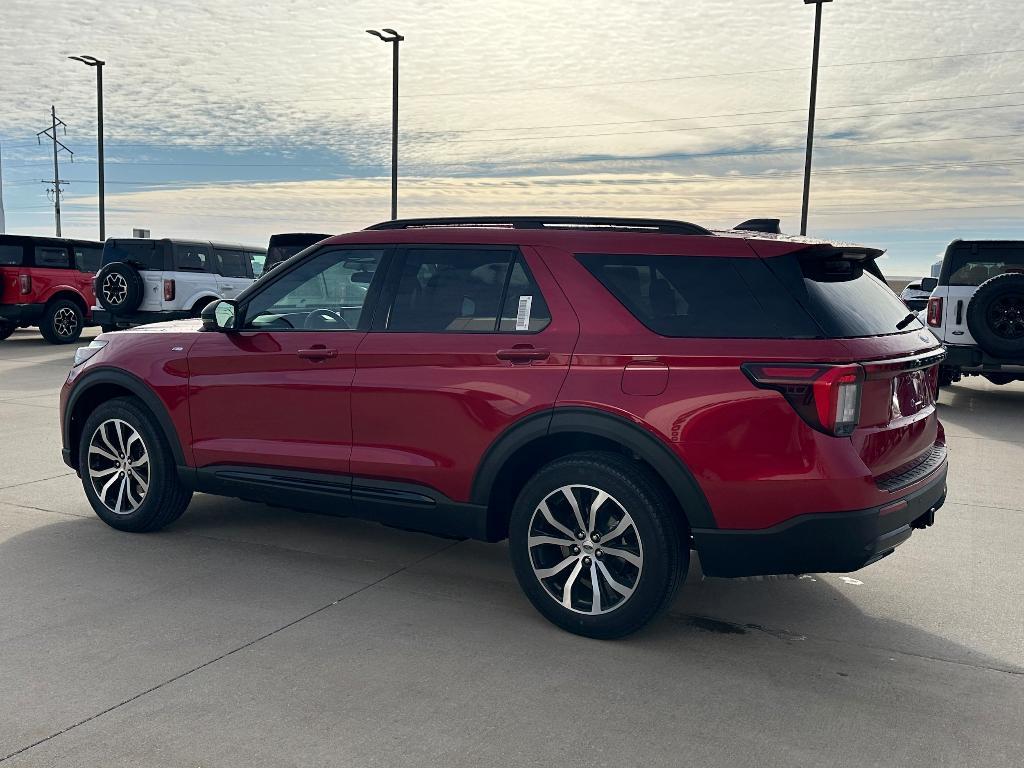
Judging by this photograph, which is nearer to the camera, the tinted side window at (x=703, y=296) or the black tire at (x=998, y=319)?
the tinted side window at (x=703, y=296)

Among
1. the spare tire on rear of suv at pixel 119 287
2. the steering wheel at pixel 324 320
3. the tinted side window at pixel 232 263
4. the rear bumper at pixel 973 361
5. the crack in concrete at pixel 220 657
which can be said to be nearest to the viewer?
the crack in concrete at pixel 220 657

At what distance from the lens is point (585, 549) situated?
425 cm

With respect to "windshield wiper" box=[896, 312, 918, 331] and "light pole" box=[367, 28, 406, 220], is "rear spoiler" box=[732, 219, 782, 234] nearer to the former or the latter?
"windshield wiper" box=[896, 312, 918, 331]

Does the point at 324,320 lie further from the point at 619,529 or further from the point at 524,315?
the point at 619,529

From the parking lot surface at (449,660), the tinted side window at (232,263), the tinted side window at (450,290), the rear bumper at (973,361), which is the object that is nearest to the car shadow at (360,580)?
the parking lot surface at (449,660)

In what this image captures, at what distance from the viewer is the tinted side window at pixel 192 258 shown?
54.3 feet

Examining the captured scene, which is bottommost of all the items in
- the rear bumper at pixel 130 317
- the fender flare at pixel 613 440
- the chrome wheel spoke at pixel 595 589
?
the chrome wheel spoke at pixel 595 589

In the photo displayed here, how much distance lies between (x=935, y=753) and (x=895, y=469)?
3.93 ft

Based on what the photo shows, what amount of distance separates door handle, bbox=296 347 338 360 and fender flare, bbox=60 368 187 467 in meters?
1.08

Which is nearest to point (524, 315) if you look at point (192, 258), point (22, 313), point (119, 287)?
point (119, 287)

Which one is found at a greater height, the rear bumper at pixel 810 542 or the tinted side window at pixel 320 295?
the tinted side window at pixel 320 295

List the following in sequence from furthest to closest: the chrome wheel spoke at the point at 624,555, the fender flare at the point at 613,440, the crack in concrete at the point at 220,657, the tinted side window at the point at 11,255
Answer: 1. the tinted side window at the point at 11,255
2. the chrome wheel spoke at the point at 624,555
3. the fender flare at the point at 613,440
4. the crack in concrete at the point at 220,657

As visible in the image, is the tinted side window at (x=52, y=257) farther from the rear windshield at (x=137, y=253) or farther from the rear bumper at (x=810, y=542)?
the rear bumper at (x=810, y=542)

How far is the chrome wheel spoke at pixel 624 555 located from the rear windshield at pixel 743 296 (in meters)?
0.94
